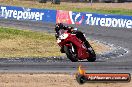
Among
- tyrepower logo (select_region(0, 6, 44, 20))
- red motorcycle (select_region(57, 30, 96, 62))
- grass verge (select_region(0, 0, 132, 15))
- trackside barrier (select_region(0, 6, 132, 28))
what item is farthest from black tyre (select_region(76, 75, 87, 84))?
grass verge (select_region(0, 0, 132, 15))

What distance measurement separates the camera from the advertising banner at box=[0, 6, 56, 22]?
46.3 meters

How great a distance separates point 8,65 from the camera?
21.0 metres

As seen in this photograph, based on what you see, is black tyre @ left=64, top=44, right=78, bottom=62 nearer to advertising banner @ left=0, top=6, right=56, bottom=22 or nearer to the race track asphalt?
the race track asphalt

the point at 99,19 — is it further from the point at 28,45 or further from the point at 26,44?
the point at 28,45

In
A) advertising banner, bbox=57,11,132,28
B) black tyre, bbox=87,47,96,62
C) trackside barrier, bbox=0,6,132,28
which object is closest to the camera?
black tyre, bbox=87,47,96,62

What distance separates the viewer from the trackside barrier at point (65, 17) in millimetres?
42750

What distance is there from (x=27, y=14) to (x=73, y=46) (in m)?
28.3

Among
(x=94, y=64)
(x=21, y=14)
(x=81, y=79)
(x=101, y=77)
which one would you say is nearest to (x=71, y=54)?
(x=94, y=64)

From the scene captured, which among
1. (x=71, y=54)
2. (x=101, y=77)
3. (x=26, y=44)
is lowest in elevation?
(x=26, y=44)

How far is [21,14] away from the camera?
47.7m

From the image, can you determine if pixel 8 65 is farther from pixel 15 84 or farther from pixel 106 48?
pixel 106 48

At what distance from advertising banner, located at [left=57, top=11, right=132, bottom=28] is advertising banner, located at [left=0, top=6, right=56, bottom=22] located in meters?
1.20

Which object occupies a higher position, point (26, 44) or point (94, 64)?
point (94, 64)

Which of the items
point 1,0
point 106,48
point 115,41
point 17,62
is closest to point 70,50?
point 17,62
